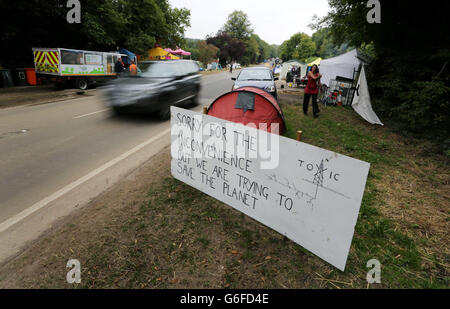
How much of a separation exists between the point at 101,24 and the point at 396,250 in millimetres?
21760

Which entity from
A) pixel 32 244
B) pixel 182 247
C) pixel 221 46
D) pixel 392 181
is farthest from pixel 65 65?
pixel 221 46

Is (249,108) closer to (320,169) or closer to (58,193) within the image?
(320,169)

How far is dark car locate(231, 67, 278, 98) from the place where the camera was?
8859mm

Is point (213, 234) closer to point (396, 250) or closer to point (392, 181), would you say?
point (396, 250)

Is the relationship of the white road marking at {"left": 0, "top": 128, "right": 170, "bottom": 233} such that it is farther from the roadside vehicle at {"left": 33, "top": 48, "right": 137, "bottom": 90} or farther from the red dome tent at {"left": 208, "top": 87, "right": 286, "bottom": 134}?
the roadside vehicle at {"left": 33, "top": 48, "right": 137, "bottom": 90}

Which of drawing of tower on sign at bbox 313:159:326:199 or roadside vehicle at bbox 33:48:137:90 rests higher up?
roadside vehicle at bbox 33:48:137:90

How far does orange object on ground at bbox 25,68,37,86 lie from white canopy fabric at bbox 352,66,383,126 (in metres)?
17.6

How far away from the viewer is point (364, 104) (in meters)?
8.13

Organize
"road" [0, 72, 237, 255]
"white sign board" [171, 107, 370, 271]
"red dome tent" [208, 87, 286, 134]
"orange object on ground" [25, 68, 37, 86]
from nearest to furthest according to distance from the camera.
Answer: "white sign board" [171, 107, 370, 271] < "road" [0, 72, 237, 255] < "red dome tent" [208, 87, 286, 134] < "orange object on ground" [25, 68, 37, 86]

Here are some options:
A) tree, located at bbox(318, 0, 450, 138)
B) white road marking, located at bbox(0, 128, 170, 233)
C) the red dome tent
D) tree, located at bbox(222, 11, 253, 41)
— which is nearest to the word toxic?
the red dome tent

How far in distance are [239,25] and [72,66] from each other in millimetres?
85188

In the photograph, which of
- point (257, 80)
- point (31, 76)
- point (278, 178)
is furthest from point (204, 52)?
point (278, 178)

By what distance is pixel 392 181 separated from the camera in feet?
12.6

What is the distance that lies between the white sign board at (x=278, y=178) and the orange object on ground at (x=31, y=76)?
15.6 m
